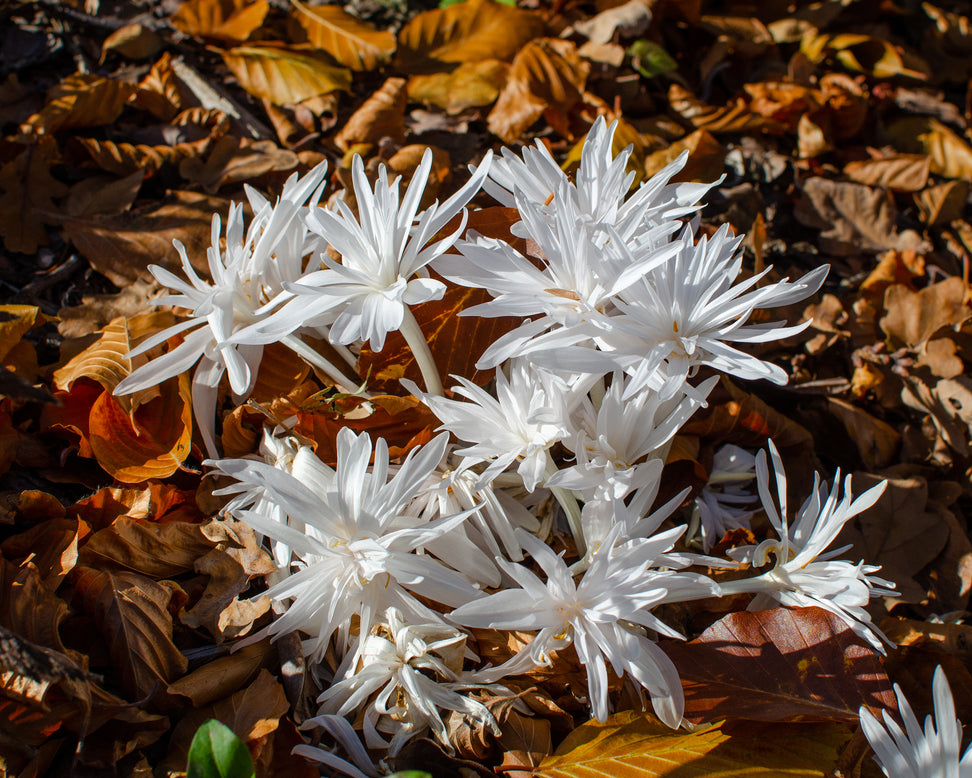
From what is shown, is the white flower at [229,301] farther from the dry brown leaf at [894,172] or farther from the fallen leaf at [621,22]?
the dry brown leaf at [894,172]

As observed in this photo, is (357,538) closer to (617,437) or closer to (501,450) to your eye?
(501,450)

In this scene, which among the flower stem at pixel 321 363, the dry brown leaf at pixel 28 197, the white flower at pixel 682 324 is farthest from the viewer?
the dry brown leaf at pixel 28 197

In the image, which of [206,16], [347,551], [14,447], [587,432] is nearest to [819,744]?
[587,432]

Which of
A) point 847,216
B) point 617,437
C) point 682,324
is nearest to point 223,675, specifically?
point 617,437

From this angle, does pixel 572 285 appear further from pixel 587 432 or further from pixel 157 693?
pixel 157 693

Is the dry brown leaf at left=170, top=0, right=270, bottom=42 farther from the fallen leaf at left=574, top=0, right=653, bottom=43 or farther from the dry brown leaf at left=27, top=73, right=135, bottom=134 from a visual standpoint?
the fallen leaf at left=574, top=0, right=653, bottom=43

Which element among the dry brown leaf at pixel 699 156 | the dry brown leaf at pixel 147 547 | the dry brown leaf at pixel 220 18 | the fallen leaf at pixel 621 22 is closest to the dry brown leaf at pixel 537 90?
the fallen leaf at pixel 621 22

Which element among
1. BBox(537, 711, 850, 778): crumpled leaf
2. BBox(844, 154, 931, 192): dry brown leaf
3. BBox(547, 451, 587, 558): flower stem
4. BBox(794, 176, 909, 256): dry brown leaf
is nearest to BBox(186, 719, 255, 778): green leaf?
BBox(537, 711, 850, 778): crumpled leaf
